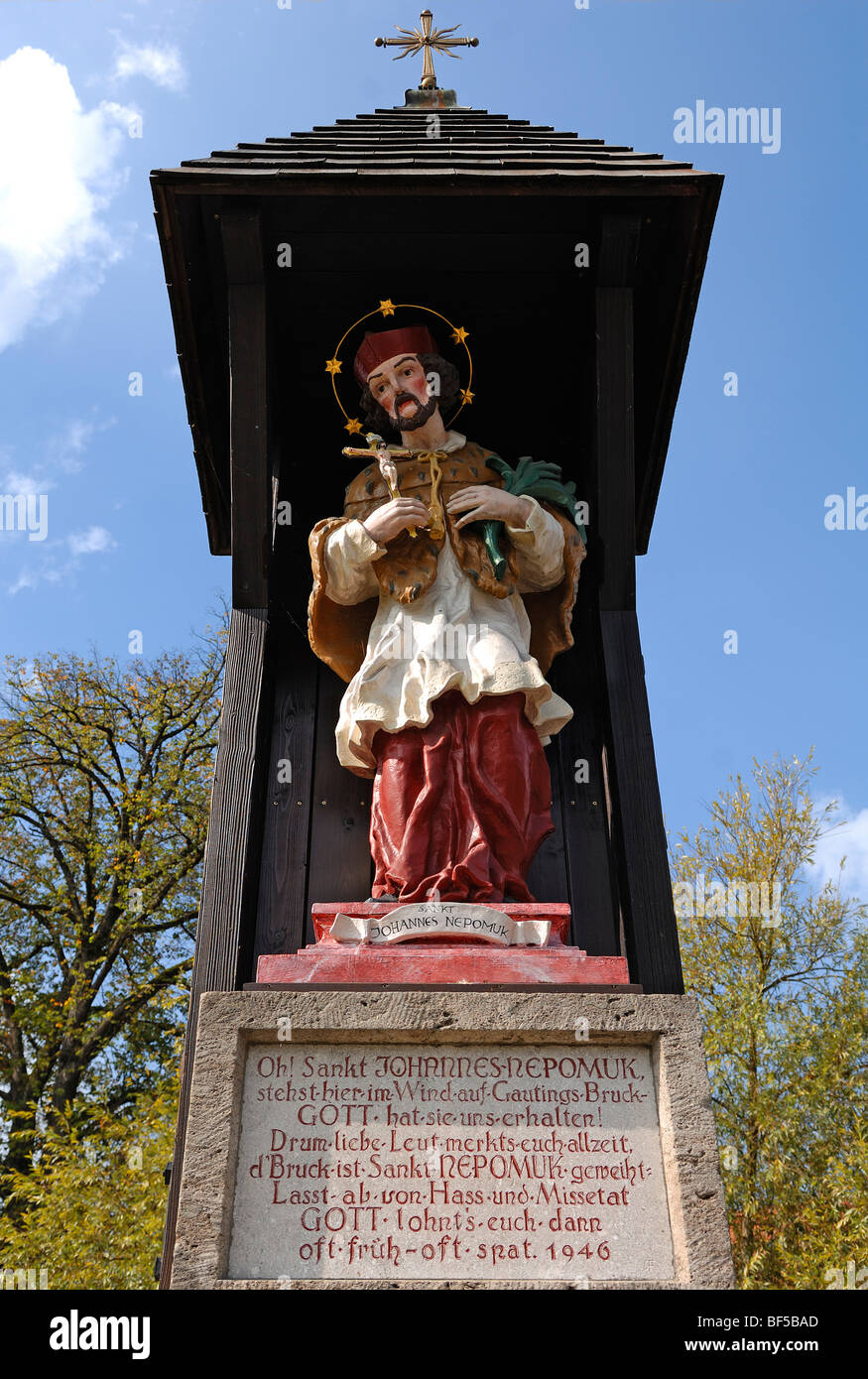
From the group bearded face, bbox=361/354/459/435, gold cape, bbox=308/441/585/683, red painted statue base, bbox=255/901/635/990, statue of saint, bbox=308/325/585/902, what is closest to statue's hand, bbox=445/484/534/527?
statue of saint, bbox=308/325/585/902

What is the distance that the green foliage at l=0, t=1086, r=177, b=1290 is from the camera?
10734 mm

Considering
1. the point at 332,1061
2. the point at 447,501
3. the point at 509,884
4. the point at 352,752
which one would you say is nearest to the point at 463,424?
the point at 447,501

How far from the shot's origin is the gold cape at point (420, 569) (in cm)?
543

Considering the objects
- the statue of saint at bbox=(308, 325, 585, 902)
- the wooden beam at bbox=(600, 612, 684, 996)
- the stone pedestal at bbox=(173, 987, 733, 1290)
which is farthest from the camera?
the statue of saint at bbox=(308, 325, 585, 902)

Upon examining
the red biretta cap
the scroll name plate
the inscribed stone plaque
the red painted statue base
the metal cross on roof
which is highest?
the metal cross on roof

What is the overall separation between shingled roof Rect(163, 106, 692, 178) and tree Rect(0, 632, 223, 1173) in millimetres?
10234

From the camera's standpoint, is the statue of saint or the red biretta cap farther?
the red biretta cap

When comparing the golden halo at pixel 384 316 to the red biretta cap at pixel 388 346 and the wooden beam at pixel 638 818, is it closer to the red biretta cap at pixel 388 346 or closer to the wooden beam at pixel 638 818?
the red biretta cap at pixel 388 346

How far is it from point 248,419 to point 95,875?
1181 cm

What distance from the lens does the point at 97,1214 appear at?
11.0 m

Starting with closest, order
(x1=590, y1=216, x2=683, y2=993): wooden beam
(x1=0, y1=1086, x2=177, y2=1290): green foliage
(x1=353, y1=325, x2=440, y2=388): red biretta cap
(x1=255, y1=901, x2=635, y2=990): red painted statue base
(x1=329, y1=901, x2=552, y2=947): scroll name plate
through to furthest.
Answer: (x1=255, y1=901, x2=635, y2=990): red painted statue base
(x1=329, y1=901, x2=552, y2=947): scroll name plate
(x1=590, y1=216, x2=683, y2=993): wooden beam
(x1=353, y1=325, x2=440, y2=388): red biretta cap
(x1=0, y1=1086, x2=177, y2=1290): green foliage

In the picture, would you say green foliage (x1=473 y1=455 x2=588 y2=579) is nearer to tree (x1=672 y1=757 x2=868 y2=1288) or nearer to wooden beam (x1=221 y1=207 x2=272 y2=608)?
wooden beam (x1=221 y1=207 x2=272 y2=608)

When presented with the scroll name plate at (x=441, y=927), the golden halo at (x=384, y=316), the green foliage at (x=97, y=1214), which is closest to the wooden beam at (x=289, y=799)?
the scroll name plate at (x=441, y=927)

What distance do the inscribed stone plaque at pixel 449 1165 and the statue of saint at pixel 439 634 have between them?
99 centimetres
